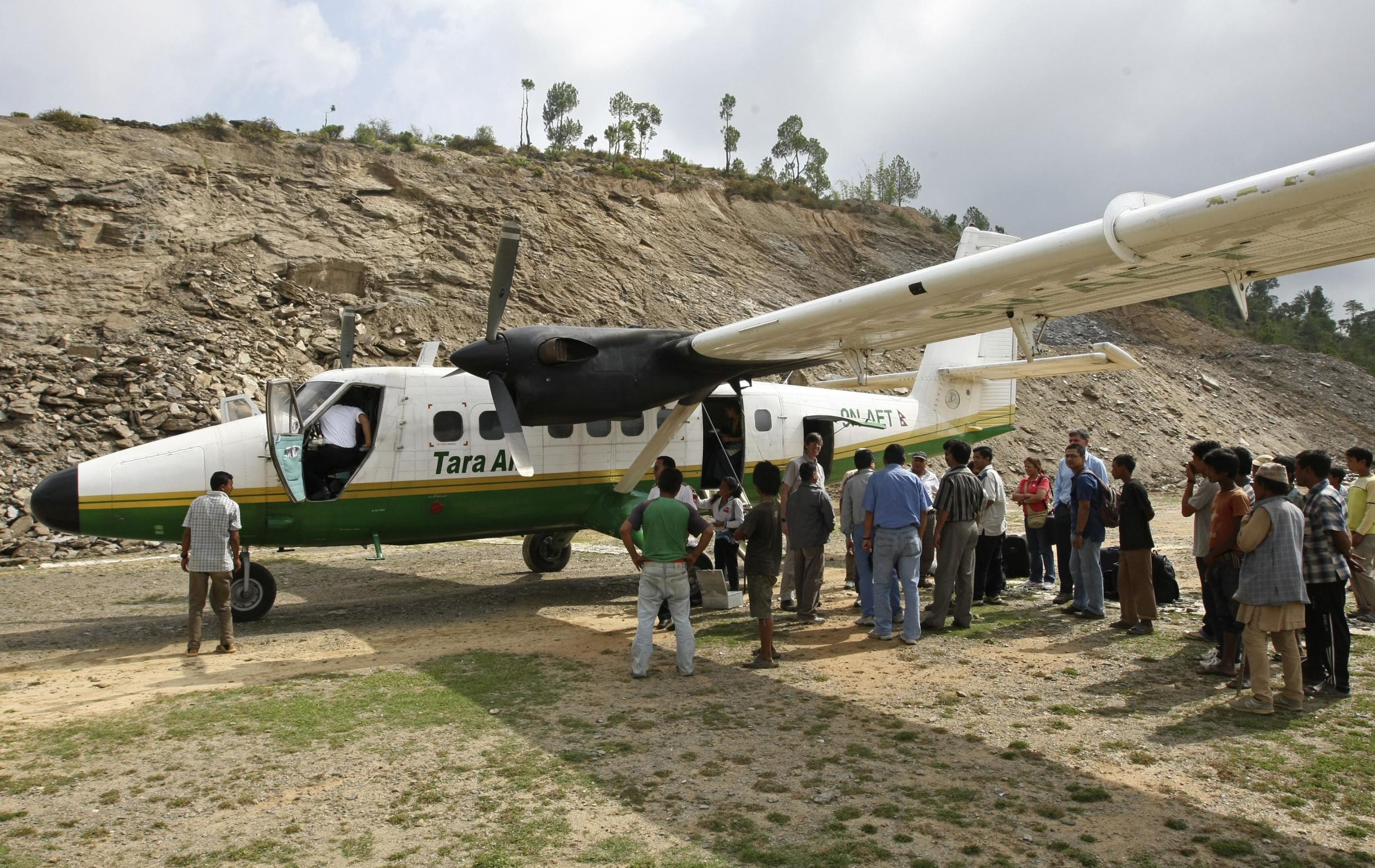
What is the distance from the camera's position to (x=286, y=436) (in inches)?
385

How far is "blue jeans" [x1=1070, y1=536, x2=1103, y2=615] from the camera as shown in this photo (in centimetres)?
923

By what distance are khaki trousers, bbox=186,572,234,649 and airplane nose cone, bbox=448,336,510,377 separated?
339 cm

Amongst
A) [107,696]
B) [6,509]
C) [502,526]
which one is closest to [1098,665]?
[502,526]

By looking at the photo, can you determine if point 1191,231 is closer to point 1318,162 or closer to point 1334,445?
point 1318,162

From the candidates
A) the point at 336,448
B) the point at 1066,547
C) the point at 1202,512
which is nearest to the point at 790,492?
the point at 1066,547

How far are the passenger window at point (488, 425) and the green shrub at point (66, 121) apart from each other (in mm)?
22920

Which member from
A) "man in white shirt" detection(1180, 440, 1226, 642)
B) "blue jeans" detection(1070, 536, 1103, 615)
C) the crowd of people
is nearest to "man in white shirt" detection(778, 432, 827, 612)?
the crowd of people

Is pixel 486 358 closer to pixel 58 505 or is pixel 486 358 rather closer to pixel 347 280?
pixel 58 505

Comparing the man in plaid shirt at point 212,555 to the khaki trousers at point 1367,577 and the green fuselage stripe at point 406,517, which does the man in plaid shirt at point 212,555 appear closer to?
the green fuselage stripe at point 406,517

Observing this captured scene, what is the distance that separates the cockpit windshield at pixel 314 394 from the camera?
10.4 m

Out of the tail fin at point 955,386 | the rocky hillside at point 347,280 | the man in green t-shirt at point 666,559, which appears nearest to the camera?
the man in green t-shirt at point 666,559

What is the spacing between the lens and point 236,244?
81.5 feet

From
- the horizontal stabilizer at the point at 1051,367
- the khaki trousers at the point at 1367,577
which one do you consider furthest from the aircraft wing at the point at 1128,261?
the khaki trousers at the point at 1367,577

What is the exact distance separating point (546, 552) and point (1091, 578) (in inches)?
311
